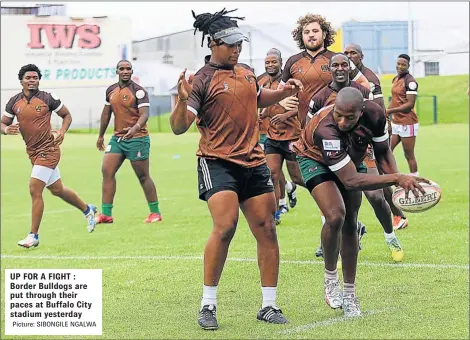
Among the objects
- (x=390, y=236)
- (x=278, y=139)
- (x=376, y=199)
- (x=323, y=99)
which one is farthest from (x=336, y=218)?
(x=278, y=139)

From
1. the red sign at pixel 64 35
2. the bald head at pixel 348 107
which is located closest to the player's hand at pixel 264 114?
the bald head at pixel 348 107

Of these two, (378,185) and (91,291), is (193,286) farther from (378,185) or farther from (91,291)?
(378,185)

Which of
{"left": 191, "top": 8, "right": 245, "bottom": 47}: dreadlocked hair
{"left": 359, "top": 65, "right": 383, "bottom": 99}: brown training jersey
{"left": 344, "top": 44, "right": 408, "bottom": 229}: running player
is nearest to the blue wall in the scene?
{"left": 344, "top": 44, "right": 408, "bottom": 229}: running player

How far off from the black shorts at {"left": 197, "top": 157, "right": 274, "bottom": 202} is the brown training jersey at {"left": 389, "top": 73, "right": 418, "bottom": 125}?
29.5ft

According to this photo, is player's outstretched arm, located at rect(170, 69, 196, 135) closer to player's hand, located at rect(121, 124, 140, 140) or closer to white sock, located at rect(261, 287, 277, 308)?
white sock, located at rect(261, 287, 277, 308)

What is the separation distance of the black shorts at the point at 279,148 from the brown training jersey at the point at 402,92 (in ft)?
11.9

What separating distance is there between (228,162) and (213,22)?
4.02 feet

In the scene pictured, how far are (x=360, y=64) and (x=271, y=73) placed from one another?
317 cm

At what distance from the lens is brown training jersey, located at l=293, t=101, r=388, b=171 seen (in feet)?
27.8

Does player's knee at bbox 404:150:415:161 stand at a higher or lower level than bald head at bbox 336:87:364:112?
lower

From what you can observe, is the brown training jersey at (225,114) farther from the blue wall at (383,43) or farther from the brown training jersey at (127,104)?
the blue wall at (383,43)

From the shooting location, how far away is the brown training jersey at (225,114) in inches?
344

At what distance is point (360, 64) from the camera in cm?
1220

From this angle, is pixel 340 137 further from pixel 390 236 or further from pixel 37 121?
pixel 37 121
